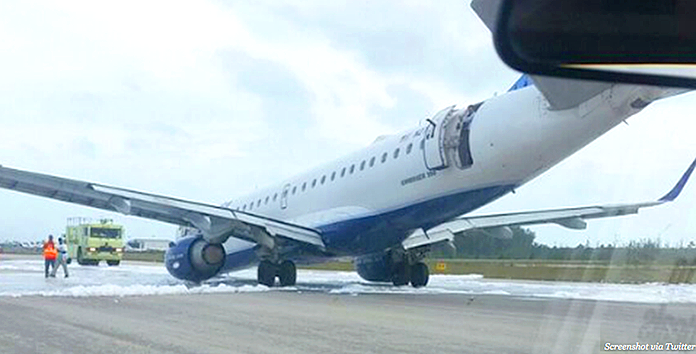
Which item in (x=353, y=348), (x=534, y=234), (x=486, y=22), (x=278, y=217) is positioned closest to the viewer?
(x=486, y=22)

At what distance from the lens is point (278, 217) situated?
75.6 feet

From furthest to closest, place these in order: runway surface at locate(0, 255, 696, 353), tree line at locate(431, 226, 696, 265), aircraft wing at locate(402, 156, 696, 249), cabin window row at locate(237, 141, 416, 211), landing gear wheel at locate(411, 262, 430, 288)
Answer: landing gear wheel at locate(411, 262, 430, 288) → aircraft wing at locate(402, 156, 696, 249) → cabin window row at locate(237, 141, 416, 211) → runway surface at locate(0, 255, 696, 353) → tree line at locate(431, 226, 696, 265)

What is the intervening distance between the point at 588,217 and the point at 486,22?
8083 mm

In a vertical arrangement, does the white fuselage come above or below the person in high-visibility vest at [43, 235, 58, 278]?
above

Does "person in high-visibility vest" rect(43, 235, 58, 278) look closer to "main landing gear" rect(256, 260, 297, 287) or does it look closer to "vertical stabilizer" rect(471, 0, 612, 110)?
"main landing gear" rect(256, 260, 297, 287)

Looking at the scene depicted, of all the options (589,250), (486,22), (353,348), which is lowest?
(353,348)

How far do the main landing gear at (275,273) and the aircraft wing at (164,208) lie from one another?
61 centimetres

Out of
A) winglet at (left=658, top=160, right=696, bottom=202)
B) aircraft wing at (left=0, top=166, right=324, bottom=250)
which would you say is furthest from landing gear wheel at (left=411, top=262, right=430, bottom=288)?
winglet at (left=658, top=160, right=696, bottom=202)

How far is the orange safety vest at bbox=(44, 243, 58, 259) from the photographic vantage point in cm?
2935

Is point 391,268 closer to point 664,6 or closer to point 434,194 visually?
point 434,194

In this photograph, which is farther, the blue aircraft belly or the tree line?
the blue aircraft belly

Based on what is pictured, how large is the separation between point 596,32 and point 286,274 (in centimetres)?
1880

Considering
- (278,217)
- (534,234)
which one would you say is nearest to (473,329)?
(534,234)

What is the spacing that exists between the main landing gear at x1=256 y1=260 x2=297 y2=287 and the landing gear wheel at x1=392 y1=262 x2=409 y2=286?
236cm
